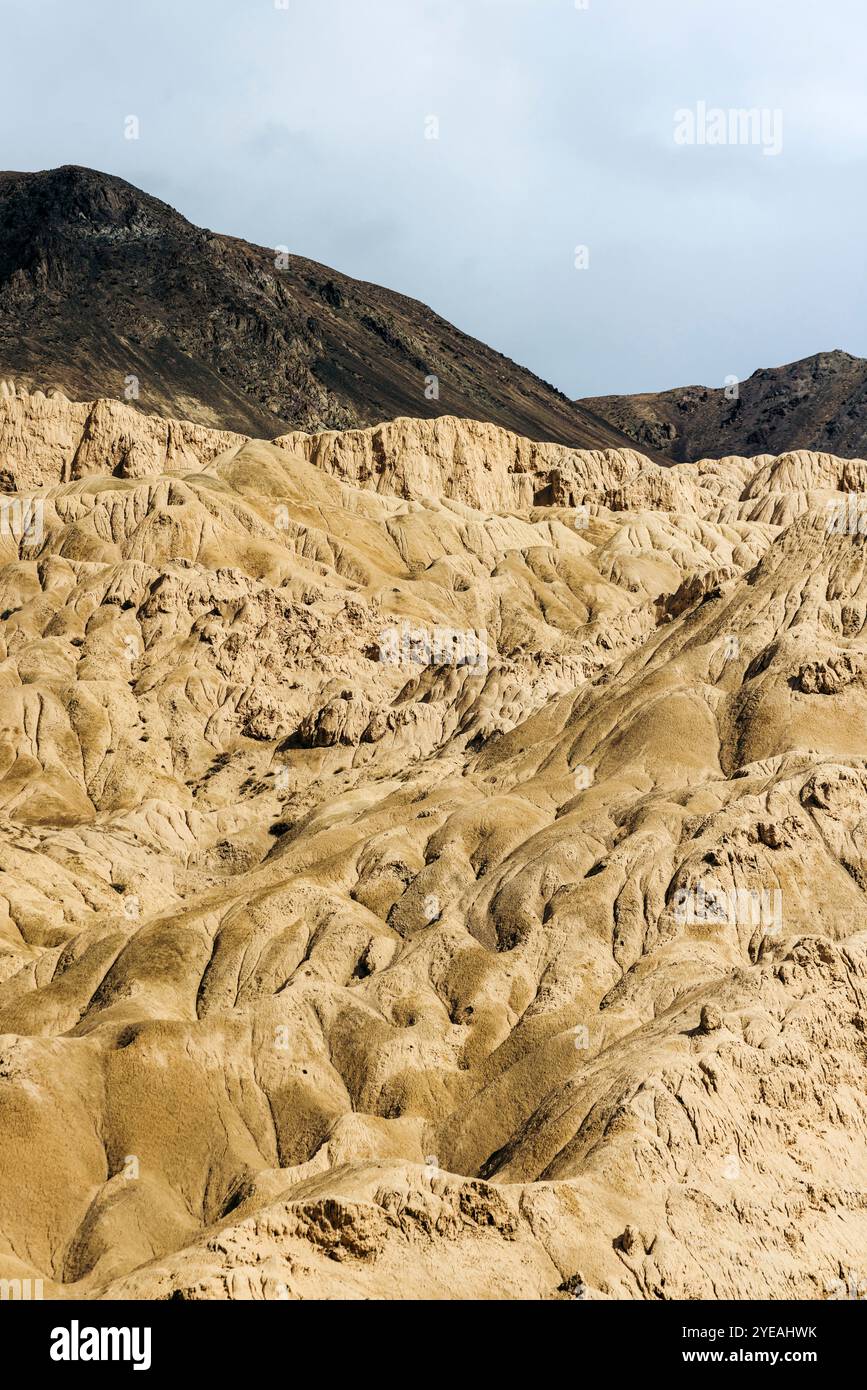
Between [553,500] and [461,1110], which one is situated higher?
[553,500]

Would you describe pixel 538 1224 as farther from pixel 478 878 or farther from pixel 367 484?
pixel 367 484

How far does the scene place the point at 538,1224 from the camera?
44219mm

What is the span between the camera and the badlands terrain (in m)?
46.8

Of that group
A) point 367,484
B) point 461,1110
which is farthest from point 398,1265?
point 367,484

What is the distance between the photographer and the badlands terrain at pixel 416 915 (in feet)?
153

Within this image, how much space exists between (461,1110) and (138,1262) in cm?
1311

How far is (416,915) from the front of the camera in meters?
81.2
